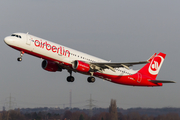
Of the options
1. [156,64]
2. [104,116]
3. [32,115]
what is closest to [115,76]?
[156,64]

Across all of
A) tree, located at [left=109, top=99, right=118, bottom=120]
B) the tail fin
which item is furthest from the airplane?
tree, located at [left=109, top=99, right=118, bottom=120]

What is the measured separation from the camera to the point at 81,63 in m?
44.2

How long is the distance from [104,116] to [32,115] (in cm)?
1966

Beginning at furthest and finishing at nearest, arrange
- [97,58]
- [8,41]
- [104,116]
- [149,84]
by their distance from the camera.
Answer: [104,116] < [149,84] < [97,58] < [8,41]

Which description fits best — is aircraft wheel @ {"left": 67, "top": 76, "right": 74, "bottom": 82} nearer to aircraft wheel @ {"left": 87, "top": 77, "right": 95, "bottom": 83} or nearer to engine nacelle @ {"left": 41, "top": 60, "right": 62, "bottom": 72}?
engine nacelle @ {"left": 41, "top": 60, "right": 62, "bottom": 72}

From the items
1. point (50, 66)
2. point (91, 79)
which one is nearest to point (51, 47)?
point (50, 66)

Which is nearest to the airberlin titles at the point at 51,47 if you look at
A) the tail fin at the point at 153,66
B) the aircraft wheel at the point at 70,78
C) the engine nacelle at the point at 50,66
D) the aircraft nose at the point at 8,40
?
the aircraft nose at the point at 8,40

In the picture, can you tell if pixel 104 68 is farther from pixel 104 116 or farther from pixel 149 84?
pixel 104 116

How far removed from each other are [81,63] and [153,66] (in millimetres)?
16368

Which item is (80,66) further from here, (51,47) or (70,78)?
(70,78)

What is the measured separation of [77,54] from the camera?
45.2 m

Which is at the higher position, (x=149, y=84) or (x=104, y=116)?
(x=149, y=84)

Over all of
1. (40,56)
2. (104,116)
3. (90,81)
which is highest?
(40,56)

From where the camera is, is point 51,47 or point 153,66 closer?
point 51,47
